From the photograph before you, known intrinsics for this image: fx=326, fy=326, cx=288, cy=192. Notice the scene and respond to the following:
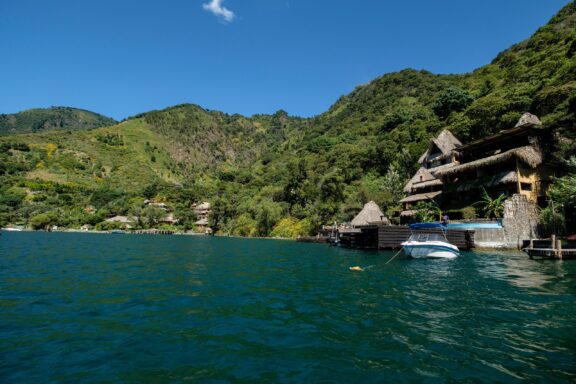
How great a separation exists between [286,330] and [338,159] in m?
95.7

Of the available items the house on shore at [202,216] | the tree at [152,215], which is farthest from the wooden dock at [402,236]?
the tree at [152,215]

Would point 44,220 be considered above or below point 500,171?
below

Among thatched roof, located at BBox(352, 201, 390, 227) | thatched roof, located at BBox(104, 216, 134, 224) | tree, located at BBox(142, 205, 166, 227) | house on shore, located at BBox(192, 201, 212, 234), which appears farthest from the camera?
tree, located at BBox(142, 205, 166, 227)

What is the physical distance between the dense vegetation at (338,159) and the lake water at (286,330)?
86.2 feet

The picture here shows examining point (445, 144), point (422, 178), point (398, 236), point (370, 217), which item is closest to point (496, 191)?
point (398, 236)

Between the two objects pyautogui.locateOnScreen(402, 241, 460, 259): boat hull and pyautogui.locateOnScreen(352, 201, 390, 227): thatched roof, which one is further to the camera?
pyautogui.locateOnScreen(352, 201, 390, 227): thatched roof

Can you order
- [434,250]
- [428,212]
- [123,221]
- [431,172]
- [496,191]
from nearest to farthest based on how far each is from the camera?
[434,250] → [496,191] → [428,212] → [431,172] → [123,221]

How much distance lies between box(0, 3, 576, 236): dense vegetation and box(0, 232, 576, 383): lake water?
2628 centimetres

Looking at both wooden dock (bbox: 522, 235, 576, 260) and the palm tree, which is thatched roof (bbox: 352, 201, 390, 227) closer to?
the palm tree

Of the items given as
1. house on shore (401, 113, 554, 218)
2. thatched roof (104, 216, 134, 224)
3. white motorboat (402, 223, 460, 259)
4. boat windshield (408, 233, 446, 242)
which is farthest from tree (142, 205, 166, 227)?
boat windshield (408, 233, 446, 242)

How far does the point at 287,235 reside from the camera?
3265 inches

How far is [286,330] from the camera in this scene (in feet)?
29.5

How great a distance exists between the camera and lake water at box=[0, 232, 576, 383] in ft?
20.5

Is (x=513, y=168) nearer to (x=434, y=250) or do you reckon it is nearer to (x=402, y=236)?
(x=402, y=236)
